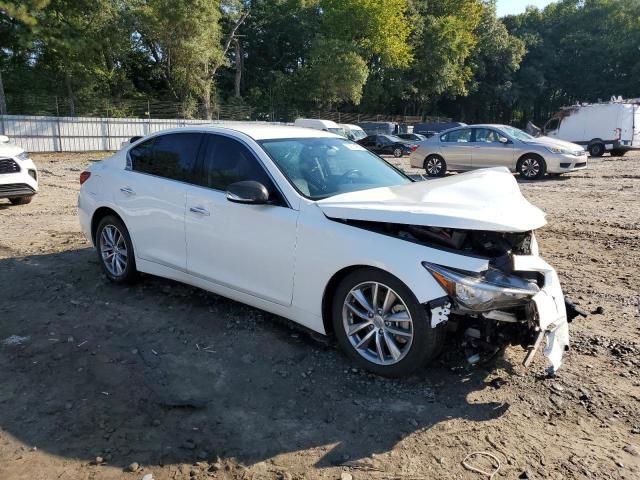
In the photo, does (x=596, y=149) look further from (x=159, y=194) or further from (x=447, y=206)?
(x=159, y=194)

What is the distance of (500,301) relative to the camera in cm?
313

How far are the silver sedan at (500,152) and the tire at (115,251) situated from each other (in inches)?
467

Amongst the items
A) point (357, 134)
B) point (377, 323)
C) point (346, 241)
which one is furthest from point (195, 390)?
point (357, 134)

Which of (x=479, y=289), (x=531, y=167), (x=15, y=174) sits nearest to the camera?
(x=479, y=289)

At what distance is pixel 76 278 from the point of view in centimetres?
562

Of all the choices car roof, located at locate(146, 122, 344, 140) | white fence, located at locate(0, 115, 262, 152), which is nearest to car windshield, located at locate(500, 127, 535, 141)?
car roof, located at locate(146, 122, 344, 140)

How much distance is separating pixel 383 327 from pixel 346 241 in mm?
620

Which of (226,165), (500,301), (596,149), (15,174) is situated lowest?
(596,149)

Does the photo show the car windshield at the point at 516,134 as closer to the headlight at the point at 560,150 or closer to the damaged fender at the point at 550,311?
the headlight at the point at 560,150

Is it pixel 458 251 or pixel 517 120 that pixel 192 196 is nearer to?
pixel 458 251

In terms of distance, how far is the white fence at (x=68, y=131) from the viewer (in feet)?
77.1

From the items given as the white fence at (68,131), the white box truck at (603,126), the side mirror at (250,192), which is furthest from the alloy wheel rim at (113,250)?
the white box truck at (603,126)

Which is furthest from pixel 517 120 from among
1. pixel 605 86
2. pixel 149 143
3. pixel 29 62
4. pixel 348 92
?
pixel 149 143

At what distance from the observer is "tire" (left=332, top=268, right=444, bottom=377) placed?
3.27m
